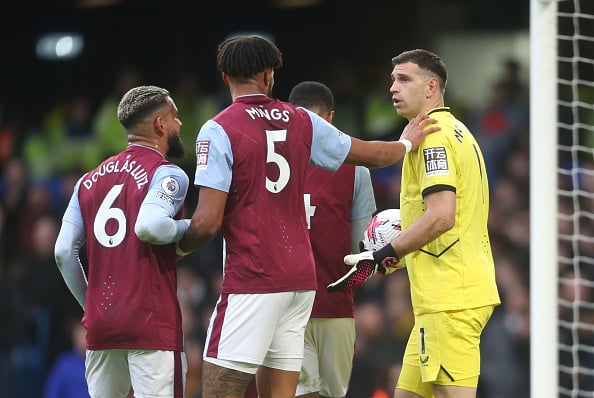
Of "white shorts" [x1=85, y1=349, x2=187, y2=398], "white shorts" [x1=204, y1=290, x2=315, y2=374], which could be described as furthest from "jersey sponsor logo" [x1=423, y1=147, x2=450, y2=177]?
"white shorts" [x1=85, y1=349, x2=187, y2=398]

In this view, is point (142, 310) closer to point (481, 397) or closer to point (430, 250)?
point (430, 250)

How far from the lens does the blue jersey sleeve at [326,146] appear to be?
5.13 meters

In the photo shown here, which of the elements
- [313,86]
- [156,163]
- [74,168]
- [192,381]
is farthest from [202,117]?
[156,163]

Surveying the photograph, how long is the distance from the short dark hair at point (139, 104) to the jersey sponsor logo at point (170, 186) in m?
0.39

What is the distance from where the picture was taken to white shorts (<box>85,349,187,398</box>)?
16.7ft

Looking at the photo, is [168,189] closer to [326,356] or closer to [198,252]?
[326,356]

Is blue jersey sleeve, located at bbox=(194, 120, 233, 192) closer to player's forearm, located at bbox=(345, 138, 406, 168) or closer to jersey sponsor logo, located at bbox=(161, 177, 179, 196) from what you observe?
jersey sponsor logo, located at bbox=(161, 177, 179, 196)

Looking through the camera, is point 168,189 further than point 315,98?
No

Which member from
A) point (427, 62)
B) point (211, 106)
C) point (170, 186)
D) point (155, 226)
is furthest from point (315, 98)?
point (211, 106)

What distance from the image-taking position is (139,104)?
533 cm

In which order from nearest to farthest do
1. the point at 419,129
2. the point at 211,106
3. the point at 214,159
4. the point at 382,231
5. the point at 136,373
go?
the point at 214,159 < the point at 136,373 < the point at 419,129 < the point at 382,231 < the point at 211,106

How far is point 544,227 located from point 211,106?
7.93 m

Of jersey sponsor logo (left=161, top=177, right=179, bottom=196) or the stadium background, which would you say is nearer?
jersey sponsor logo (left=161, top=177, right=179, bottom=196)

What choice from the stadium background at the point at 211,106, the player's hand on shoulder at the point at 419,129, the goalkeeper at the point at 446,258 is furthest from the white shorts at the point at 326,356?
Result: the stadium background at the point at 211,106
